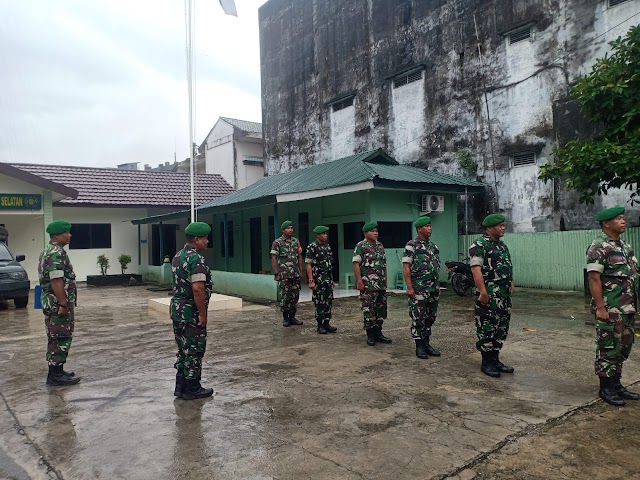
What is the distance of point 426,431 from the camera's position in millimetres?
3518

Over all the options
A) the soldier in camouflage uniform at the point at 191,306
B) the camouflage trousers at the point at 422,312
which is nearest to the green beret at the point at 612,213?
the camouflage trousers at the point at 422,312

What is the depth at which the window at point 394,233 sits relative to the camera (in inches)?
486

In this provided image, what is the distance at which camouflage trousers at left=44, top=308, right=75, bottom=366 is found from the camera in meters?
4.82

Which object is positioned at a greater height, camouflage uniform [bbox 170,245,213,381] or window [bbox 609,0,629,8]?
window [bbox 609,0,629,8]

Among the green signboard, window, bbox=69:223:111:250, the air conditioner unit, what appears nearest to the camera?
the air conditioner unit

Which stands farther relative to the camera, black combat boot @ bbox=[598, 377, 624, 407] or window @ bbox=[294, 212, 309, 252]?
window @ bbox=[294, 212, 309, 252]

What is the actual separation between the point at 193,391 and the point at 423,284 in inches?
103

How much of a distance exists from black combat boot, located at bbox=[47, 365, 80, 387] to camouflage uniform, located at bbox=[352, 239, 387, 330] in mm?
3305

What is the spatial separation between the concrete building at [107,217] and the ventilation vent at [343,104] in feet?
21.2

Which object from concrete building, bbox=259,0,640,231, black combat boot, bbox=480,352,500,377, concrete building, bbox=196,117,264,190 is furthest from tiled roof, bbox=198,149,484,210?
concrete building, bbox=196,117,264,190

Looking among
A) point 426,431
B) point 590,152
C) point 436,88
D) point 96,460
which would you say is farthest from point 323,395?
point 436,88

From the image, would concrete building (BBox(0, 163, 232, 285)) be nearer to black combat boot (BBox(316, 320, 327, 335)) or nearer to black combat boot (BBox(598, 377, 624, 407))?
black combat boot (BBox(316, 320, 327, 335))

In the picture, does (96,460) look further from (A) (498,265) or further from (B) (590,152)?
(B) (590,152)

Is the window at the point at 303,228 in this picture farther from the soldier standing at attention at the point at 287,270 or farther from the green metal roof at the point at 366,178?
the soldier standing at attention at the point at 287,270
